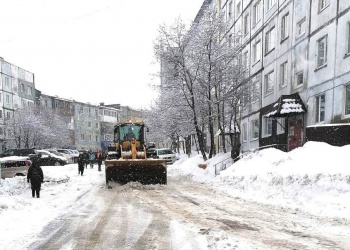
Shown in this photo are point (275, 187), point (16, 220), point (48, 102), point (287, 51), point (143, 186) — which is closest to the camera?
point (16, 220)

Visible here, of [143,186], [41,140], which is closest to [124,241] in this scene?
[143,186]

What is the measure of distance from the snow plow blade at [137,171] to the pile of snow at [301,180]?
109 inches

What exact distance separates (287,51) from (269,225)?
15.1 meters

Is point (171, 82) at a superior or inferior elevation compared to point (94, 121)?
superior

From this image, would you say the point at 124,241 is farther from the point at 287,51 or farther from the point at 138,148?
the point at 287,51

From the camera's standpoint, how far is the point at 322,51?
645 inches

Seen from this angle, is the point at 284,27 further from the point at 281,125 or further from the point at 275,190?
the point at 275,190

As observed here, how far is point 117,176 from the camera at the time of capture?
14.3 m

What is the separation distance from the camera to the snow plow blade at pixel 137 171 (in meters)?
14.0

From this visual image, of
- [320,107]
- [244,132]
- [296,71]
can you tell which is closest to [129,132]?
[320,107]

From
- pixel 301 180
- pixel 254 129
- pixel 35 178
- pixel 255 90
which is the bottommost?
pixel 35 178

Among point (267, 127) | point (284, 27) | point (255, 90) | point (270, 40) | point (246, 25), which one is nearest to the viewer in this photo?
point (284, 27)

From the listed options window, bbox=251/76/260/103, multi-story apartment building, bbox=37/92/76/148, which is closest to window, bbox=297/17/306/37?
window, bbox=251/76/260/103

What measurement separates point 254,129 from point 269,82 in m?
4.37
